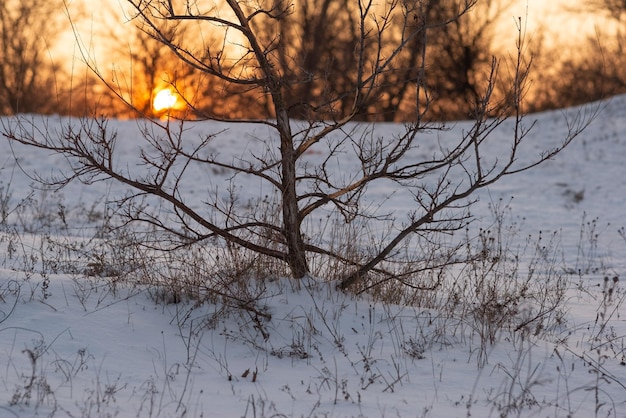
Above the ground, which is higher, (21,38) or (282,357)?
(21,38)

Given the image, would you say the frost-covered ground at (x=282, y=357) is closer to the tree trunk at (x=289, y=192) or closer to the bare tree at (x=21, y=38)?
the tree trunk at (x=289, y=192)

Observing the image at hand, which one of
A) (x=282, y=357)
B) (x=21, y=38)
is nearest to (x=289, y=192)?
(x=282, y=357)

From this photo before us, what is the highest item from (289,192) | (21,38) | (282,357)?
(21,38)

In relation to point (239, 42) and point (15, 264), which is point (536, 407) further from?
point (15, 264)

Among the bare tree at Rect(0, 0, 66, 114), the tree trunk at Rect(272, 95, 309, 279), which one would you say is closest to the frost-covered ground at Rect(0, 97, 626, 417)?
the tree trunk at Rect(272, 95, 309, 279)

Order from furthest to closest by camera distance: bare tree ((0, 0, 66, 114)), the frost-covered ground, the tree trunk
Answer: bare tree ((0, 0, 66, 114)) → the tree trunk → the frost-covered ground

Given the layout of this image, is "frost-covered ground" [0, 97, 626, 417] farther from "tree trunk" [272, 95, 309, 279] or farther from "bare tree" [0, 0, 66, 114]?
"bare tree" [0, 0, 66, 114]

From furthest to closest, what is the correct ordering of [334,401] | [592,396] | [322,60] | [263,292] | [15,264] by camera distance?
[322,60] < [15,264] < [263,292] < [592,396] < [334,401]

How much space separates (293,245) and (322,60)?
26.0 metres

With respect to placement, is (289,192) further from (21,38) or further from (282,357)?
(21,38)

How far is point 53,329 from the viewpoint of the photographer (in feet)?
15.2

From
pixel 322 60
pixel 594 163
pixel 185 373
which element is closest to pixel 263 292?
pixel 185 373

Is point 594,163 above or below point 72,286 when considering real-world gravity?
above

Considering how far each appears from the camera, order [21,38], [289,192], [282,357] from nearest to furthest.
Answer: [282,357] < [289,192] < [21,38]
